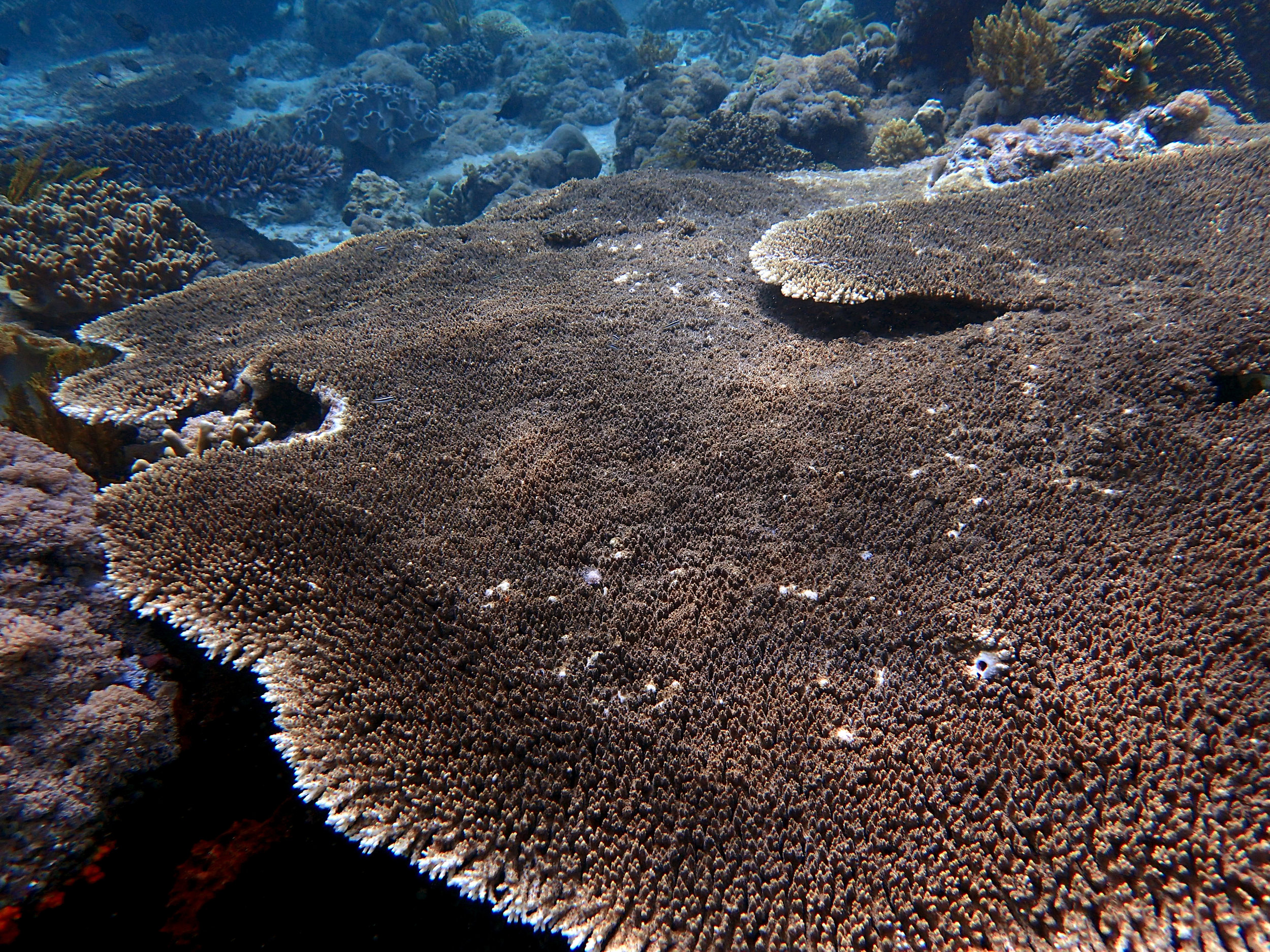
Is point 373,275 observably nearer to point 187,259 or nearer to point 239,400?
point 239,400

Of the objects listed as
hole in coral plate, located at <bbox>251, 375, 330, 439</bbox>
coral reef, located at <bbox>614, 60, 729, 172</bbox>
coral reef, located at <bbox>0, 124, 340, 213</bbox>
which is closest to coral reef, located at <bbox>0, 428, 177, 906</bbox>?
hole in coral plate, located at <bbox>251, 375, 330, 439</bbox>

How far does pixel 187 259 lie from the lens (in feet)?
21.1

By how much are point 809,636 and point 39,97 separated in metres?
28.7

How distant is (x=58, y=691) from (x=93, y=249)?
571cm

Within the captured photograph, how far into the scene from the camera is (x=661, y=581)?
2.70 m

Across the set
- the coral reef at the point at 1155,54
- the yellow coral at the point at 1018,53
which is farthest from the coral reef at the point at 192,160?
the coral reef at the point at 1155,54

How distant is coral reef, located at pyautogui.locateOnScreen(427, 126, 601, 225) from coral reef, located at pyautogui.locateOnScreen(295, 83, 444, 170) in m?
2.73

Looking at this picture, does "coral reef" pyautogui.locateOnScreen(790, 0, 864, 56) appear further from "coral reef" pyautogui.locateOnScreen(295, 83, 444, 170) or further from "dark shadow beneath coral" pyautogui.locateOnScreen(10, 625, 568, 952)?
"dark shadow beneath coral" pyautogui.locateOnScreen(10, 625, 568, 952)

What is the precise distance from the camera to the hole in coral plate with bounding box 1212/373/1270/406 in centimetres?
299

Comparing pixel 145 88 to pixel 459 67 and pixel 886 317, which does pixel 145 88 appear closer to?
pixel 459 67

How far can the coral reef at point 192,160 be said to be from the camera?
10.3 m

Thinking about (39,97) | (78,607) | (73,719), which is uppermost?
(39,97)

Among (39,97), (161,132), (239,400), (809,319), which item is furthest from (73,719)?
(39,97)

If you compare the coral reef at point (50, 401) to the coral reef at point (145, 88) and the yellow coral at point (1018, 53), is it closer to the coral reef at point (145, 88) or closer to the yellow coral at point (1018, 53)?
the yellow coral at point (1018, 53)
